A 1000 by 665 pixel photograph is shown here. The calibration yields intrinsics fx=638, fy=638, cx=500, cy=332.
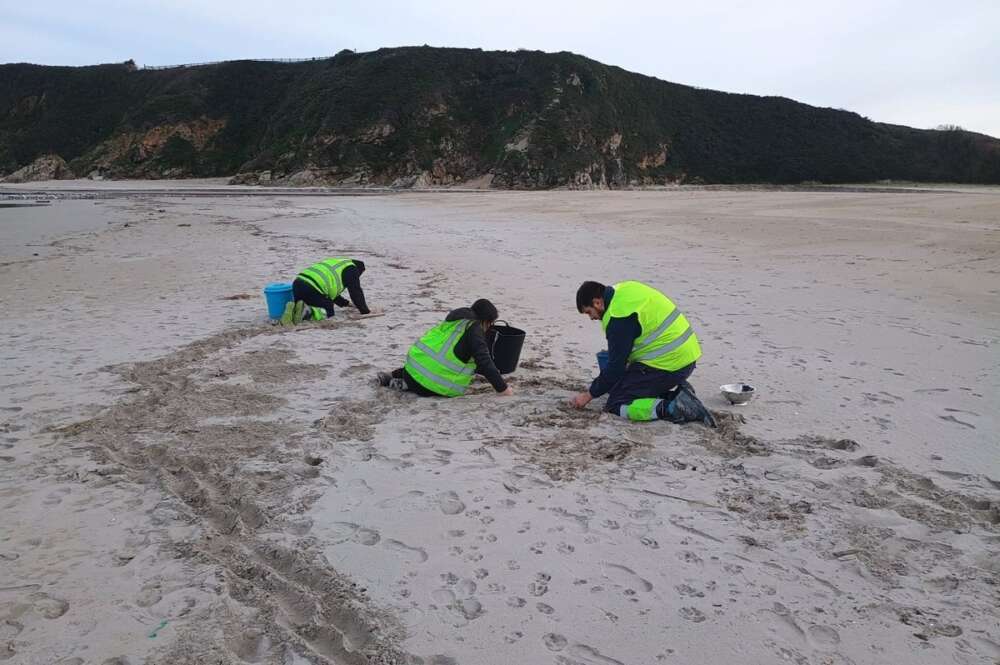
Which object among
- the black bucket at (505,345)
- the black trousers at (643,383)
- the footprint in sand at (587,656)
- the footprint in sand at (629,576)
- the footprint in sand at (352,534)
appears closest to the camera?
the footprint in sand at (587,656)

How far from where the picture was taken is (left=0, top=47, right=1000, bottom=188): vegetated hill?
162 ft

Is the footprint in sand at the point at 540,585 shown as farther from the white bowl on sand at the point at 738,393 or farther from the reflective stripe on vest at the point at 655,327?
the white bowl on sand at the point at 738,393

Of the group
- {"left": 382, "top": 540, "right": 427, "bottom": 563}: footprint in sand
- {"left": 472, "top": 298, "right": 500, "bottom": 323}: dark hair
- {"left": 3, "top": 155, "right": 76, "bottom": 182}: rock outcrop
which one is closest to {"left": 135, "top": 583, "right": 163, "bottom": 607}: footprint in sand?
{"left": 382, "top": 540, "right": 427, "bottom": 563}: footprint in sand

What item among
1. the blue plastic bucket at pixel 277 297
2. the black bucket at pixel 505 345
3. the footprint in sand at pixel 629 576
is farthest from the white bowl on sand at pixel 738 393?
the blue plastic bucket at pixel 277 297

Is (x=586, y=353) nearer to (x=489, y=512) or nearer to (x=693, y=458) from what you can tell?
(x=693, y=458)

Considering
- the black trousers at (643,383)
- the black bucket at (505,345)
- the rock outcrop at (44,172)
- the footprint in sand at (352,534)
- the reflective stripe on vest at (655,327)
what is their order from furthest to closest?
the rock outcrop at (44,172), the black bucket at (505,345), the black trousers at (643,383), the reflective stripe on vest at (655,327), the footprint in sand at (352,534)

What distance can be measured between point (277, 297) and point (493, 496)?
16.0 ft

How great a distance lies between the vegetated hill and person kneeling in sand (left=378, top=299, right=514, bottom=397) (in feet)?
138

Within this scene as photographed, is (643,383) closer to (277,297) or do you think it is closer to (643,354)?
(643,354)

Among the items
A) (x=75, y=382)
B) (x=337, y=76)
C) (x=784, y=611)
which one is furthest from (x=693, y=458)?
(x=337, y=76)

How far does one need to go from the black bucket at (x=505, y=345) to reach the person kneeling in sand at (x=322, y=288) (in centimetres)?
272

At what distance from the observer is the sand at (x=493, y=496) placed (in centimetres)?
253

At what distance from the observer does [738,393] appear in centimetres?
490

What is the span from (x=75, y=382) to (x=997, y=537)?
6.58 m
